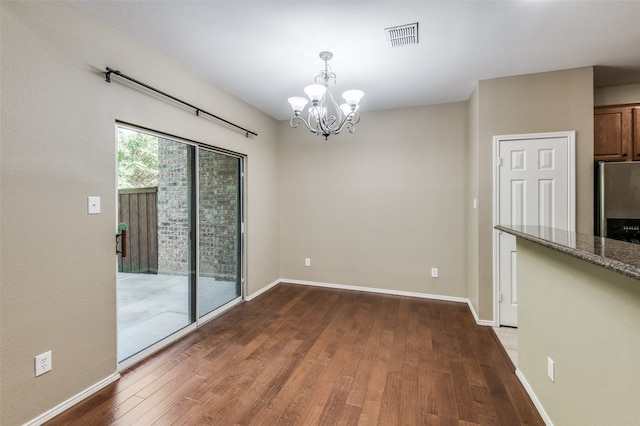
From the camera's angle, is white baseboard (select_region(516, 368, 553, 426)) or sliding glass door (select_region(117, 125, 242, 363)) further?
sliding glass door (select_region(117, 125, 242, 363))

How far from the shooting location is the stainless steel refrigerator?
2752 mm

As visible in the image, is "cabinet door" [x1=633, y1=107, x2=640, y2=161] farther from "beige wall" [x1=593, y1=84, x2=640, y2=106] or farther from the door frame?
the door frame

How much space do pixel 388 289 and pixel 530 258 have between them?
2472mm

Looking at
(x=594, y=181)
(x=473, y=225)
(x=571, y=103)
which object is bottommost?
(x=473, y=225)

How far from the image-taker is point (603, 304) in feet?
4.02

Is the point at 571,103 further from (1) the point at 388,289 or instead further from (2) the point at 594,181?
(1) the point at 388,289

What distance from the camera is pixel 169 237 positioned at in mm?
2898

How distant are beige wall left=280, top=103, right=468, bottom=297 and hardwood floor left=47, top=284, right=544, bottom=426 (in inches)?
36.1

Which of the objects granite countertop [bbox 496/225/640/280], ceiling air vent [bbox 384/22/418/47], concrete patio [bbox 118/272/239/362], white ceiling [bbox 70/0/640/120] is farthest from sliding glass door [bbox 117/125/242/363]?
granite countertop [bbox 496/225/640/280]

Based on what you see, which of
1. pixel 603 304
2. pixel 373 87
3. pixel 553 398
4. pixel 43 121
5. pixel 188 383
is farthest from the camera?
pixel 373 87

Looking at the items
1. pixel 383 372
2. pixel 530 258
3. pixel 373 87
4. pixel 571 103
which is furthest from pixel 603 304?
pixel 373 87

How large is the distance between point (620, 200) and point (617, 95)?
59.6 inches

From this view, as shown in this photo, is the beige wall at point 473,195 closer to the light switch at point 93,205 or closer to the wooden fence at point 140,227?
the wooden fence at point 140,227

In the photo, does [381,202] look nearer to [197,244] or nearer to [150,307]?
[197,244]
